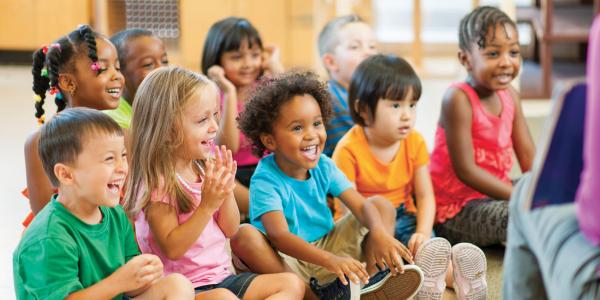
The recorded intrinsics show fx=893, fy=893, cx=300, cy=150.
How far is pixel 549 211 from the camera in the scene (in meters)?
1.43

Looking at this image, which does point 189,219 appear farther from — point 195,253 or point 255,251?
point 255,251

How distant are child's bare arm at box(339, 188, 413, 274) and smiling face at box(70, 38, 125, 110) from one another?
62 centimetres

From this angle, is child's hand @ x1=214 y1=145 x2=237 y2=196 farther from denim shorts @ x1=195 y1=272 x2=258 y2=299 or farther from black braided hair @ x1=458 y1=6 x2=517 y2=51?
black braided hair @ x1=458 y1=6 x2=517 y2=51

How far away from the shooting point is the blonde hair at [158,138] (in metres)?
1.87

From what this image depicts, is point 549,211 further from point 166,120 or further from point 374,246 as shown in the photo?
point 166,120

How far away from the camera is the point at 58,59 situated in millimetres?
2148

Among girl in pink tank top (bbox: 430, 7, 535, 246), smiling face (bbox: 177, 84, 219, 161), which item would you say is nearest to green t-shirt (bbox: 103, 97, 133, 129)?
smiling face (bbox: 177, 84, 219, 161)

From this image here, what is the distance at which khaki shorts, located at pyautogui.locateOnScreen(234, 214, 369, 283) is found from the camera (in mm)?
2117

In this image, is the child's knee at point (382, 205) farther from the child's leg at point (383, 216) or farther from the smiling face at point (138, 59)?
the smiling face at point (138, 59)

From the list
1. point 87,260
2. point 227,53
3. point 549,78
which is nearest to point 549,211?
point 87,260

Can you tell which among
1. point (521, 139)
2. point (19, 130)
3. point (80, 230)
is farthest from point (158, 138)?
point (19, 130)

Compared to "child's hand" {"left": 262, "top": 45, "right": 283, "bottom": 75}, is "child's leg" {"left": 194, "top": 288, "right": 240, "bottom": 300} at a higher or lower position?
lower

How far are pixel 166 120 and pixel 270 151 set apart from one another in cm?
37

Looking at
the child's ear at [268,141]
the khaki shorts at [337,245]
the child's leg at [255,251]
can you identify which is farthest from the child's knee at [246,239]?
the child's ear at [268,141]
